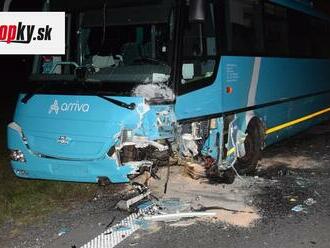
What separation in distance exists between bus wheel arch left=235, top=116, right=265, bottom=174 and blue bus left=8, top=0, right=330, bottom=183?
556 millimetres

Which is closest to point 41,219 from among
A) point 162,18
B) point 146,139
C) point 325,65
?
point 146,139

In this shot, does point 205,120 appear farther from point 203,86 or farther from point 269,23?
point 269,23

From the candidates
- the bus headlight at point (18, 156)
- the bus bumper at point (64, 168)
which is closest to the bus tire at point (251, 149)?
the bus bumper at point (64, 168)

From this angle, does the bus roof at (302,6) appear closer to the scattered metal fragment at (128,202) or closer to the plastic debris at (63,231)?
the scattered metal fragment at (128,202)

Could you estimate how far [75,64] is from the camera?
6.73 m

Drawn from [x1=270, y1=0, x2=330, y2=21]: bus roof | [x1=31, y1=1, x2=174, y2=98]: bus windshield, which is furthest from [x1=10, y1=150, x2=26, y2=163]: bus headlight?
[x1=270, y1=0, x2=330, y2=21]: bus roof

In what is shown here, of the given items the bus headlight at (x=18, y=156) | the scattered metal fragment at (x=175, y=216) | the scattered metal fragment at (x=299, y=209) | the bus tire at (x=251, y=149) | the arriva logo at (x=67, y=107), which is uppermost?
the arriva logo at (x=67, y=107)

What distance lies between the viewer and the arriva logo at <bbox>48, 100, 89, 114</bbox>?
6.35 m

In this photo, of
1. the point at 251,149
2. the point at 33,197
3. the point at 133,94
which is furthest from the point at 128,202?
the point at 251,149

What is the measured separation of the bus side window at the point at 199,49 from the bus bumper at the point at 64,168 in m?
1.40

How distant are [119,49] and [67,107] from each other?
100 cm

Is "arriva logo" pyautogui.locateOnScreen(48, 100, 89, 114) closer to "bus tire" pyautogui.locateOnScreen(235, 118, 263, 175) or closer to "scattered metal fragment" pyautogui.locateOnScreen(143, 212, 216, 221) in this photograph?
"scattered metal fragment" pyautogui.locateOnScreen(143, 212, 216, 221)

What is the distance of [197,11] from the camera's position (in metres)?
6.14

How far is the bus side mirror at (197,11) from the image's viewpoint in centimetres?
614
